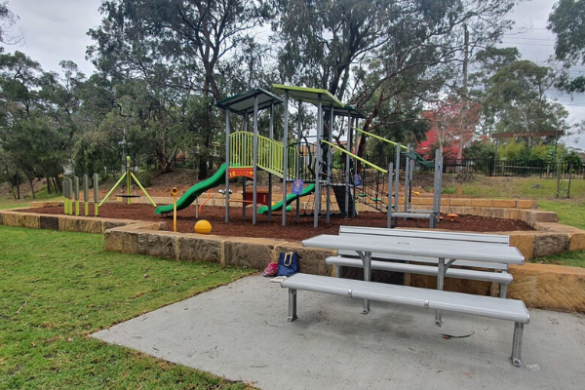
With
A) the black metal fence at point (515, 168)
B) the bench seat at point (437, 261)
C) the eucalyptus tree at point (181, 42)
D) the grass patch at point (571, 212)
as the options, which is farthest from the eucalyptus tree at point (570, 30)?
the bench seat at point (437, 261)

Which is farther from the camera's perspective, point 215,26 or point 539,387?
point 215,26

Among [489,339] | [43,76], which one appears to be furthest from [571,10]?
[43,76]

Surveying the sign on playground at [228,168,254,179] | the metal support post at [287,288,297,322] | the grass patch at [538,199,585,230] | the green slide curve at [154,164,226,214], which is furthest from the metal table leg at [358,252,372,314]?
the grass patch at [538,199,585,230]

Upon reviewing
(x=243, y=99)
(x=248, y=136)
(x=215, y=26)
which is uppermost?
(x=215, y=26)

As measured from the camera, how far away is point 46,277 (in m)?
4.27

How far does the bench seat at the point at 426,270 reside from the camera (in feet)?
10.3

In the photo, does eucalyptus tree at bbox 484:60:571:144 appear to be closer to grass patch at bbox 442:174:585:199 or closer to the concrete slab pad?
grass patch at bbox 442:174:585:199

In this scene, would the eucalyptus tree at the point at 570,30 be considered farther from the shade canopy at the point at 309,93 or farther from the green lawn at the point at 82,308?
the green lawn at the point at 82,308

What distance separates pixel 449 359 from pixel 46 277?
4481 millimetres

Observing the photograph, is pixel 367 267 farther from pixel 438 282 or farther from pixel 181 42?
pixel 181 42

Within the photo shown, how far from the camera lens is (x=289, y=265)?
4.37 m

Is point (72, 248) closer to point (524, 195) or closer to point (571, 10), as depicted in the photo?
point (524, 195)

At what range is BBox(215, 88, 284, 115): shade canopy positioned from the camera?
8.05 meters

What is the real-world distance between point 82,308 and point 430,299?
3.05 meters
